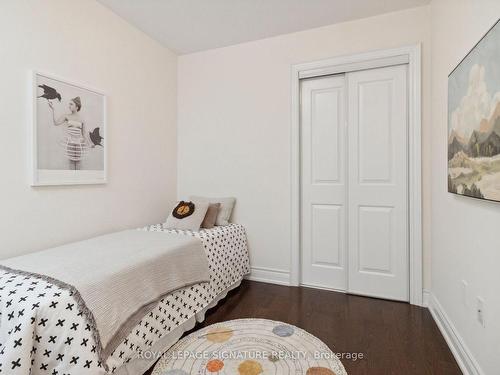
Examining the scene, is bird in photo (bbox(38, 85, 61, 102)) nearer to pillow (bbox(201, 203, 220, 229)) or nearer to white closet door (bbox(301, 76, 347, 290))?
pillow (bbox(201, 203, 220, 229))

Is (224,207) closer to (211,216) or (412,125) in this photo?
(211,216)

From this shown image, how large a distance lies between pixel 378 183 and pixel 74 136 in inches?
98.2

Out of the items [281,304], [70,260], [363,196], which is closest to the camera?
[70,260]

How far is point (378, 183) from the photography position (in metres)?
2.47

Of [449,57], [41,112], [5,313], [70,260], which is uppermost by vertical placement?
[449,57]

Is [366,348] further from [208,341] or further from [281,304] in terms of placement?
[208,341]

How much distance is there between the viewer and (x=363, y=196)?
2.53 m

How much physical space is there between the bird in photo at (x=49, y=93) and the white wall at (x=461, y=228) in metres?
2.51

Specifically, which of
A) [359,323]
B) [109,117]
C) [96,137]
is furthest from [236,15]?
[359,323]

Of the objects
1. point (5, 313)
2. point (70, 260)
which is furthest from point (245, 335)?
point (5, 313)

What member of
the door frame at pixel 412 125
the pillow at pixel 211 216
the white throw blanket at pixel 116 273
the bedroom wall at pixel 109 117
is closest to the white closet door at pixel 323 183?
the door frame at pixel 412 125

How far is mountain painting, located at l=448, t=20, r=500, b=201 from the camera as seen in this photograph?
1160 mm

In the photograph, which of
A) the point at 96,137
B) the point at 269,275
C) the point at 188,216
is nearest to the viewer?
the point at 96,137

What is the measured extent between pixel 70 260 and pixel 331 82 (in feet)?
8.24
